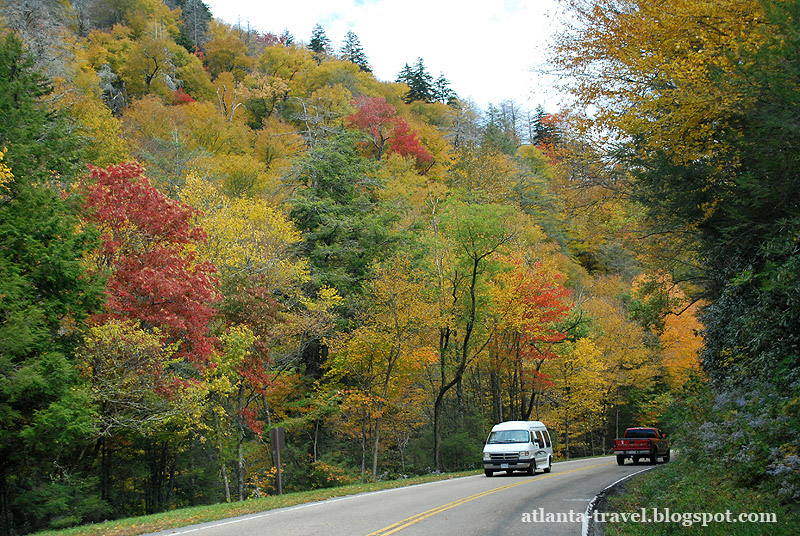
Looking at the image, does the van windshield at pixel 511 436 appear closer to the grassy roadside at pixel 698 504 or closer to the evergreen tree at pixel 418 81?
the grassy roadside at pixel 698 504

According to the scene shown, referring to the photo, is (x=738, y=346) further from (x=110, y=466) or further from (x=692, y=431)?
(x=110, y=466)

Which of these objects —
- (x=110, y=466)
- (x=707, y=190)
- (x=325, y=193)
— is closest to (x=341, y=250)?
(x=325, y=193)

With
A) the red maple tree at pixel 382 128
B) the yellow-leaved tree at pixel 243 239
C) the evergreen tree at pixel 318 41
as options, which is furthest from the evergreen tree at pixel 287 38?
the yellow-leaved tree at pixel 243 239

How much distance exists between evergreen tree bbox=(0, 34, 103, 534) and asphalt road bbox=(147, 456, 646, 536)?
6.80m

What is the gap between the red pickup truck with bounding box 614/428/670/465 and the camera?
2723 centimetres

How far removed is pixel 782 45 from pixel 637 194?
826 centimetres

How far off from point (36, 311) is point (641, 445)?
85.2 ft

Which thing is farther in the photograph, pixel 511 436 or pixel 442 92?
pixel 442 92

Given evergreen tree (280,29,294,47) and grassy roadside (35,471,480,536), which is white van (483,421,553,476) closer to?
grassy roadside (35,471,480,536)

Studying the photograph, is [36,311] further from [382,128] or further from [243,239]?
[382,128]

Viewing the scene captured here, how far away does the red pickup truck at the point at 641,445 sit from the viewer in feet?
89.4

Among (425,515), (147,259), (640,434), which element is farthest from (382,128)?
(425,515)

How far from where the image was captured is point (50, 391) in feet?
46.4

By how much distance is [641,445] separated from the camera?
27.3 metres
